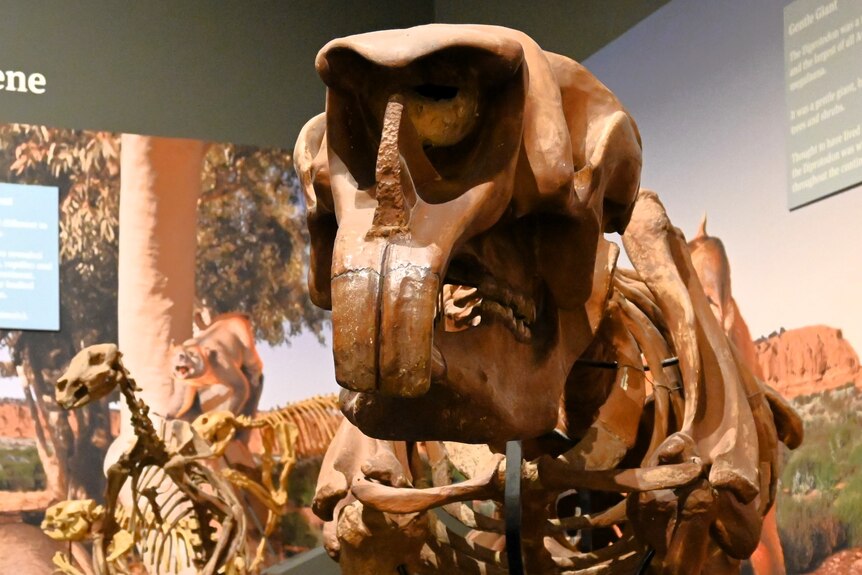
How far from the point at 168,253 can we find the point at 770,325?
1720mm

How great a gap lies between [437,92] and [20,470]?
2.32 meters

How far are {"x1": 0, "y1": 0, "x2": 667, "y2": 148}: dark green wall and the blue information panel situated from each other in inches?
8.7

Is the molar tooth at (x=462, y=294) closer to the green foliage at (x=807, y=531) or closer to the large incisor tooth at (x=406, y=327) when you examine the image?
the large incisor tooth at (x=406, y=327)

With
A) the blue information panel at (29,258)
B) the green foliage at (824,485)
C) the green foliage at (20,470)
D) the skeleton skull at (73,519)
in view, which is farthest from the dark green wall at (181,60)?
the green foliage at (824,485)

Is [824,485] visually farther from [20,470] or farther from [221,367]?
[20,470]

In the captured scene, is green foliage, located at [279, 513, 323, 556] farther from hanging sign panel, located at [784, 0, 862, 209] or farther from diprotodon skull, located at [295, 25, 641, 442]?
diprotodon skull, located at [295, 25, 641, 442]

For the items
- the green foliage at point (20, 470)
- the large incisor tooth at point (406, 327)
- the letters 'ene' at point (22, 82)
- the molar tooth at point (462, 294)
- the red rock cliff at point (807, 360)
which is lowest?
the green foliage at point (20, 470)

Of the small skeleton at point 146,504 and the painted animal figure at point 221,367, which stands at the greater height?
the painted animal figure at point 221,367

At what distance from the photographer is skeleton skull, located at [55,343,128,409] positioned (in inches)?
96.2

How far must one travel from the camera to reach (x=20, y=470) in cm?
278

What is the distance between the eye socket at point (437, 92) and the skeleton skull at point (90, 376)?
5.94 feet

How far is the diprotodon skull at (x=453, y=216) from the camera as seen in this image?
2.45 feet

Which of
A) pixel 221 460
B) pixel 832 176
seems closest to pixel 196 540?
pixel 221 460

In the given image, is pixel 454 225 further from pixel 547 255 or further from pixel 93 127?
pixel 93 127
